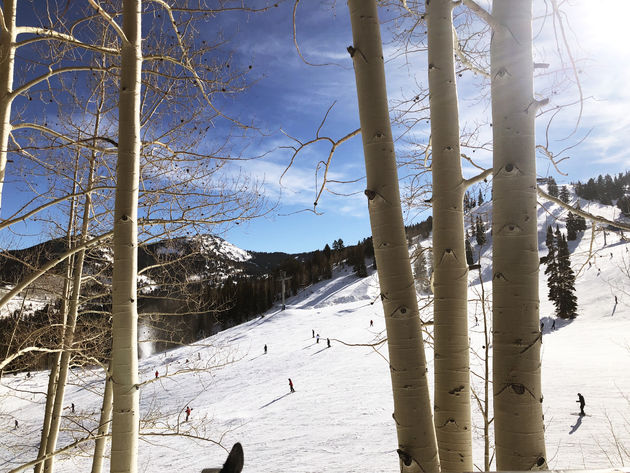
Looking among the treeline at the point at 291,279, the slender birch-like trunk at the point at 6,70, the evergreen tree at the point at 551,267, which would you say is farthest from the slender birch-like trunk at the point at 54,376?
the treeline at the point at 291,279

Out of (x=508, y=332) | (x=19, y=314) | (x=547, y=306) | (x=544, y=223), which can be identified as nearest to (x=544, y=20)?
(x=508, y=332)

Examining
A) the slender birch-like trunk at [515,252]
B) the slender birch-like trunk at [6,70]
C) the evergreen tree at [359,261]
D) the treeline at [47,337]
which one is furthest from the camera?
the evergreen tree at [359,261]

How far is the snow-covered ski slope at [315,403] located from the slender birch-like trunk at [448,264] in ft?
2.06

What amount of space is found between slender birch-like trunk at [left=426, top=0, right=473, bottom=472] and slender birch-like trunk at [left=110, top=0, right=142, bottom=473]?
1809 mm

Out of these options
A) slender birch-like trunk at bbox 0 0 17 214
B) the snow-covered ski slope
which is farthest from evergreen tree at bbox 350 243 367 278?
slender birch-like trunk at bbox 0 0 17 214

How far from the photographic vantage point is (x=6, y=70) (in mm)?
2881

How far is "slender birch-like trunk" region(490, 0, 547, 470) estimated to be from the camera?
1.49 m

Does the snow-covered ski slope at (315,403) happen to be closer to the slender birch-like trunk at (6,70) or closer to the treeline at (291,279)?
the slender birch-like trunk at (6,70)

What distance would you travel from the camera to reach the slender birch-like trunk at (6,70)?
9.19ft

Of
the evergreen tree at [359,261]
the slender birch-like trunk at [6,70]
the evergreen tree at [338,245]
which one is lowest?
the slender birch-like trunk at [6,70]

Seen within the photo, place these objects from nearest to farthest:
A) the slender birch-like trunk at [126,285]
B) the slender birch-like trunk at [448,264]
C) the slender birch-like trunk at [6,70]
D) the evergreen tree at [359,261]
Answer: the slender birch-like trunk at [448,264] → the slender birch-like trunk at [126,285] → the slender birch-like trunk at [6,70] → the evergreen tree at [359,261]

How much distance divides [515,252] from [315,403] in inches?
793

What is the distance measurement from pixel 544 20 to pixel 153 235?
15.8 feet

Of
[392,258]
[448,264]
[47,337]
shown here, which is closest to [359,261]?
[47,337]
